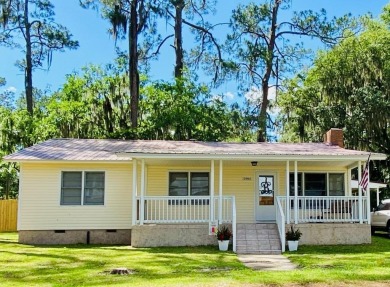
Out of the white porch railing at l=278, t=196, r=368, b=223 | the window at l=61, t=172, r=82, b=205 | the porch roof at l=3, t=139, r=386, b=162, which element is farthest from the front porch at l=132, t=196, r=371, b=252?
the window at l=61, t=172, r=82, b=205

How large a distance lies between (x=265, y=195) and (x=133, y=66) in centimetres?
1290

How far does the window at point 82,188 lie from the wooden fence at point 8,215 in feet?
27.2

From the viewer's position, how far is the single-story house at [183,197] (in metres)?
14.3

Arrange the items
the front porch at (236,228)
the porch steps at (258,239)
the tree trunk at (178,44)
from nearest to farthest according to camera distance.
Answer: the porch steps at (258,239), the front porch at (236,228), the tree trunk at (178,44)

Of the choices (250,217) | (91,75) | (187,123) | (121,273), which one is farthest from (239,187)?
(91,75)

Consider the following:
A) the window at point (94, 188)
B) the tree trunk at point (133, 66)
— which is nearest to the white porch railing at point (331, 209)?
the window at point (94, 188)

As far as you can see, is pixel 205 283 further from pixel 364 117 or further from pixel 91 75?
pixel 91 75

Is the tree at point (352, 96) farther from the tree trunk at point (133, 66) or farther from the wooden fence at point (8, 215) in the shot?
the wooden fence at point (8, 215)

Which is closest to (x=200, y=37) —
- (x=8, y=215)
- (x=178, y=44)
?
(x=178, y=44)

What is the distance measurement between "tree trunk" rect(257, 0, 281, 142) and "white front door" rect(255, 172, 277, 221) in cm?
1129

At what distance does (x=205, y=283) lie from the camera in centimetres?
798

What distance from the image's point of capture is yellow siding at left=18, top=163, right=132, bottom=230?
1568cm

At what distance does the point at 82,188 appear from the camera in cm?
1586

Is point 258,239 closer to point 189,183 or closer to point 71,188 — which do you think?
point 189,183
